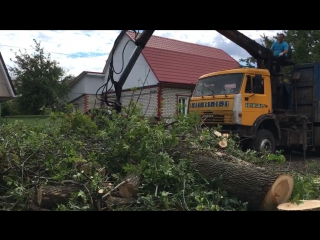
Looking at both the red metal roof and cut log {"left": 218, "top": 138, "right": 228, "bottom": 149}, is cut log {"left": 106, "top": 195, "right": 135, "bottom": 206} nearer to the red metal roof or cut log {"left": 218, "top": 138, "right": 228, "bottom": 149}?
cut log {"left": 218, "top": 138, "right": 228, "bottom": 149}

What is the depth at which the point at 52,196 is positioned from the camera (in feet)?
15.6

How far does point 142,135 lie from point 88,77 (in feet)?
60.7

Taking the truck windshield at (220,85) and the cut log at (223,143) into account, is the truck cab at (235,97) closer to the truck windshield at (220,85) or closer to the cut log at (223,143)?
the truck windshield at (220,85)

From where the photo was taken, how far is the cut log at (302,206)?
4.51m

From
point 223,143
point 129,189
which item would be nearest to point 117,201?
point 129,189

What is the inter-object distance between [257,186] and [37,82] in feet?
63.3

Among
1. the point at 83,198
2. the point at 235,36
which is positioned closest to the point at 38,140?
the point at 83,198

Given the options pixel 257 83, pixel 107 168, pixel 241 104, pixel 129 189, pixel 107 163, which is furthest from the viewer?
pixel 257 83

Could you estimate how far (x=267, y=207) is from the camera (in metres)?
4.86

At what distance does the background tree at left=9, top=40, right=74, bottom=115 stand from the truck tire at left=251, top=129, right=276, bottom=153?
46.2ft

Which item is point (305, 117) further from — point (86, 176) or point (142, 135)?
point (86, 176)

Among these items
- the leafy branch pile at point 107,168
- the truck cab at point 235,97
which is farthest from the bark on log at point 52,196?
the truck cab at point 235,97

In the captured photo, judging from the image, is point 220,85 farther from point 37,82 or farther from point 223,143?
point 37,82

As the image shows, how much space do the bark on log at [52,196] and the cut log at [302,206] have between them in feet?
8.84
